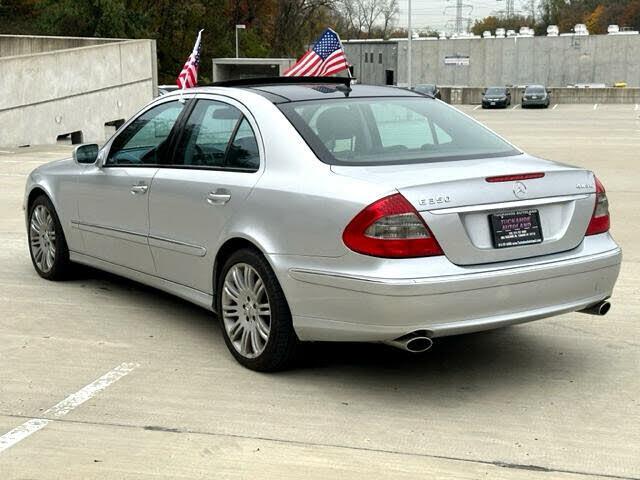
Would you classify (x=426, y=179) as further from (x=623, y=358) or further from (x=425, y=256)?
(x=623, y=358)

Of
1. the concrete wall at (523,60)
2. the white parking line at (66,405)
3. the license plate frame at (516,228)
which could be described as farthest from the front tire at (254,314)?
the concrete wall at (523,60)

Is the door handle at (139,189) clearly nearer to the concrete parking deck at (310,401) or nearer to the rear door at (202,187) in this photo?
the rear door at (202,187)

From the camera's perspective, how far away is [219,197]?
5582 millimetres

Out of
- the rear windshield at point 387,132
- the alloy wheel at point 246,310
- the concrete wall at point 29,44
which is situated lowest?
the alloy wheel at point 246,310

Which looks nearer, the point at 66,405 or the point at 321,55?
the point at 66,405

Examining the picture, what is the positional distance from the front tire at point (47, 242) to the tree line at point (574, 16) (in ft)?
387

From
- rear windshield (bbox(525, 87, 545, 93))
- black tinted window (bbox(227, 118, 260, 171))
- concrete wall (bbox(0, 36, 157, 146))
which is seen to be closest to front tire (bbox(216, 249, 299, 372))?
black tinted window (bbox(227, 118, 260, 171))

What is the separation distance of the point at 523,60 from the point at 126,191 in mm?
81951

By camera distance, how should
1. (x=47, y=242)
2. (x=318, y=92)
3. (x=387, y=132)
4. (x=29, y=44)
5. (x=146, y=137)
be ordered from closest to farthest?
(x=387, y=132) < (x=318, y=92) < (x=146, y=137) < (x=47, y=242) < (x=29, y=44)

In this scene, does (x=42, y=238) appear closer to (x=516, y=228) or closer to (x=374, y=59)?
(x=516, y=228)

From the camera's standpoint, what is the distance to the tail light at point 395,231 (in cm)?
465

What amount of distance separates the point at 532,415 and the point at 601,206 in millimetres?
1287

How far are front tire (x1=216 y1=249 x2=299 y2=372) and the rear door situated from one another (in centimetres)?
23

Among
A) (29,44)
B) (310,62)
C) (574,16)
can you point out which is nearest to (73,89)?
(29,44)
